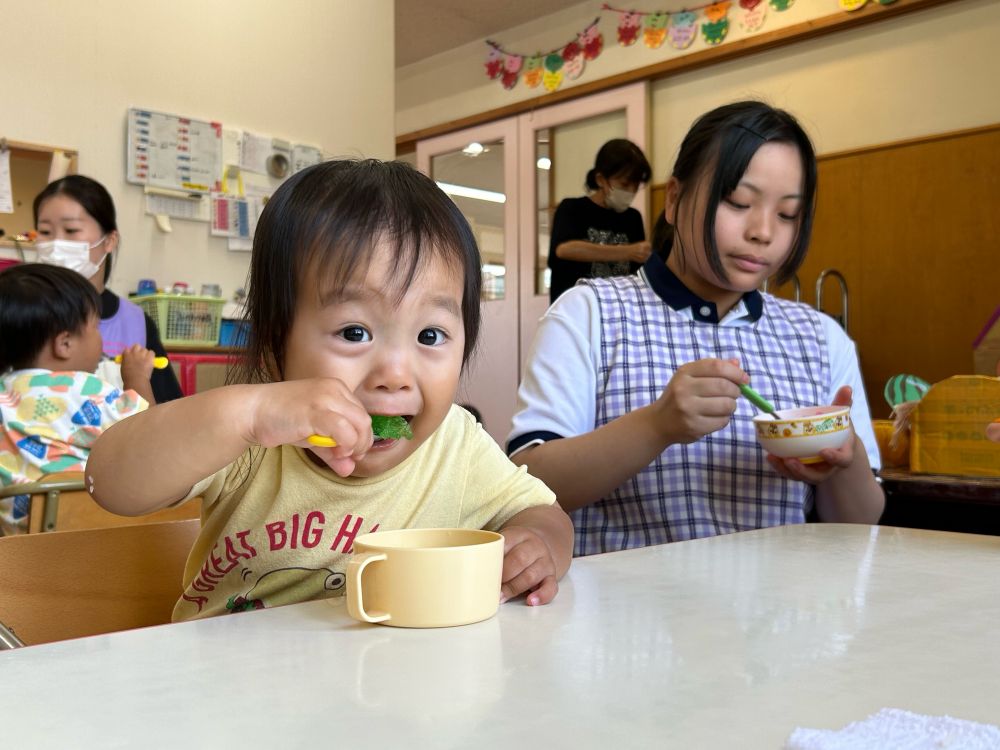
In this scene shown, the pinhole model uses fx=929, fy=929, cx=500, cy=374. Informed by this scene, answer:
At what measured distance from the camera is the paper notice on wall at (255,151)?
14.3ft

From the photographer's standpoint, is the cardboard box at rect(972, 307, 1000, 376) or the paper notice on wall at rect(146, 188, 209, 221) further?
the paper notice on wall at rect(146, 188, 209, 221)

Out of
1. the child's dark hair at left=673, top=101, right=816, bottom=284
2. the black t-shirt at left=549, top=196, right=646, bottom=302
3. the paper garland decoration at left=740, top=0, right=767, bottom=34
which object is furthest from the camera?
the paper garland decoration at left=740, top=0, right=767, bottom=34

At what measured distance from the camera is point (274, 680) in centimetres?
48

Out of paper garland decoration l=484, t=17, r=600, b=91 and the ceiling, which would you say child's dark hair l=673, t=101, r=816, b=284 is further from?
the ceiling

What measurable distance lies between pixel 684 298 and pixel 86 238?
2.40 meters

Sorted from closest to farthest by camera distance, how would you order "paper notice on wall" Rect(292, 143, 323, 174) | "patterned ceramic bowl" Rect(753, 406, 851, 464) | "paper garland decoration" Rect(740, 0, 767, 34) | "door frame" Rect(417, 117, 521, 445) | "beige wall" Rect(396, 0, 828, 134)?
"patterned ceramic bowl" Rect(753, 406, 851, 464) < "paper notice on wall" Rect(292, 143, 323, 174) < "paper garland decoration" Rect(740, 0, 767, 34) < "beige wall" Rect(396, 0, 828, 134) < "door frame" Rect(417, 117, 521, 445)

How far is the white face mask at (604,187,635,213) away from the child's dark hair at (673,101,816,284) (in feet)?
9.81

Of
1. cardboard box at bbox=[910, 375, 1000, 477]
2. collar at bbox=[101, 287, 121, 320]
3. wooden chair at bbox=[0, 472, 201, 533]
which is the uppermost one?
collar at bbox=[101, 287, 121, 320]

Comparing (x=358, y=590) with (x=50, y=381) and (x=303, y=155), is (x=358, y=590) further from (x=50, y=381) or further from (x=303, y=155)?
(x=303, y=155)

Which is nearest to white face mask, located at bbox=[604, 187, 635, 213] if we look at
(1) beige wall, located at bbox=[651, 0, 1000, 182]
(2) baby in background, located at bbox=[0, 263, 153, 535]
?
(1) beige wall, located at bbox=[651, 0, 1000, 182]

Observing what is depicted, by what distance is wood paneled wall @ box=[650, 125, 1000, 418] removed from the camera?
14.4 ft

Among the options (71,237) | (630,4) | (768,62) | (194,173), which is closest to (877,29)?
(768,62)

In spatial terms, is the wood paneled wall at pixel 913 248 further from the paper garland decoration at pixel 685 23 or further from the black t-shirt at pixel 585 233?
the black t-shirt at pixel 585 233

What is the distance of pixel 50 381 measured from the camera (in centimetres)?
212
